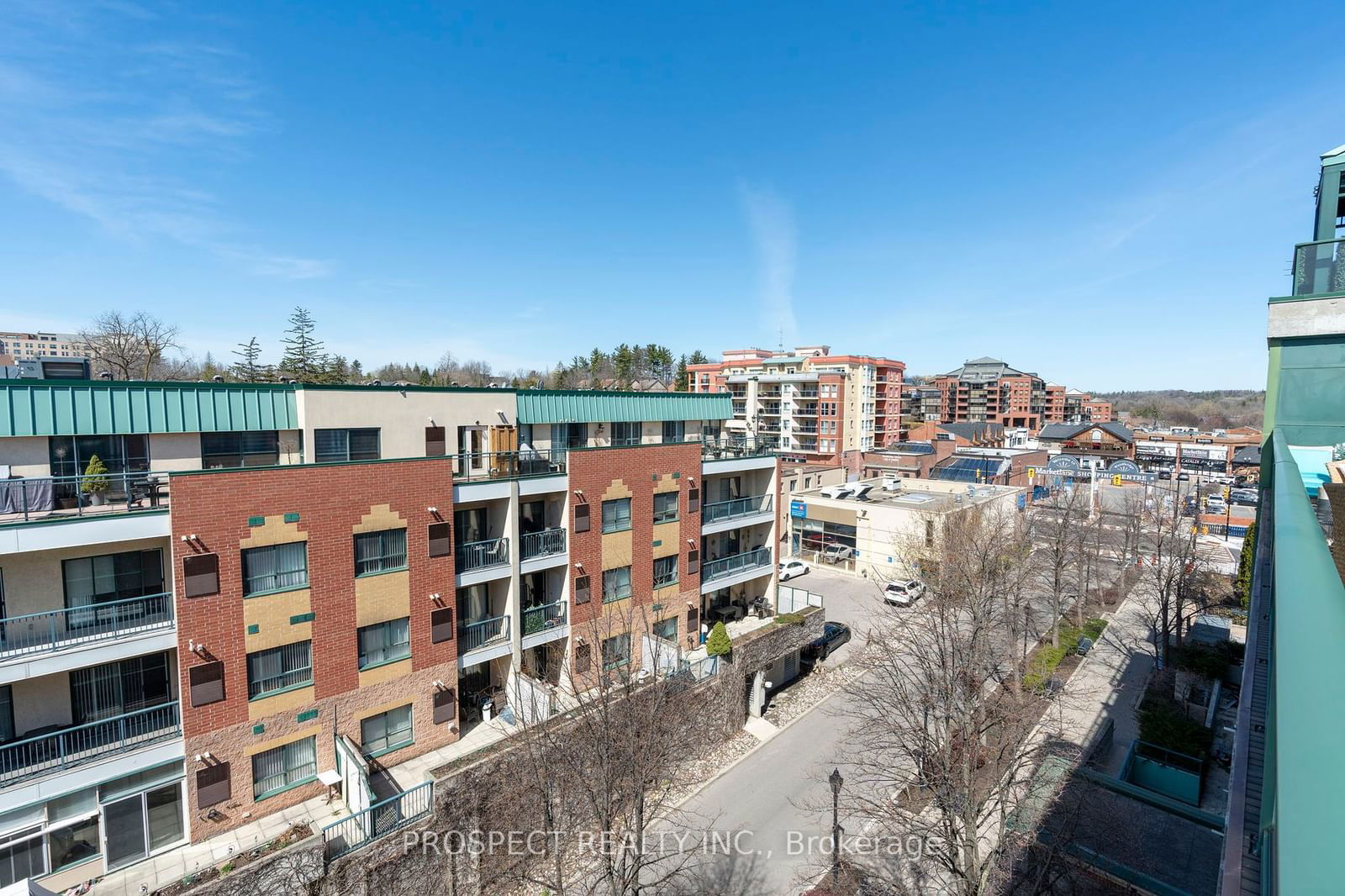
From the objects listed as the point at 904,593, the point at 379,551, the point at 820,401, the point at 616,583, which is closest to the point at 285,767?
the point at 379,551

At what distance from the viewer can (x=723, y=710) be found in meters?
22.6

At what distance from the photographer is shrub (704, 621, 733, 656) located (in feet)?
74.1

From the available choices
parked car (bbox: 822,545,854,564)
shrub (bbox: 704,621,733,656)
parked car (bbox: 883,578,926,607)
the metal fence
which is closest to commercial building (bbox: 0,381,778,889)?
the metal fence

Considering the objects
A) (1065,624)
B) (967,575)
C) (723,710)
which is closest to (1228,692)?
(1065,624)

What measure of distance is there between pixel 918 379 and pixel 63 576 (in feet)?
555

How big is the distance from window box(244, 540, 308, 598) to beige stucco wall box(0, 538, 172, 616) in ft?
7.05

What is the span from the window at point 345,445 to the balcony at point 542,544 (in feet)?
16.6

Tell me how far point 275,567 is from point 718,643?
1357cm

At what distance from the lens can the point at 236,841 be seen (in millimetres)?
14508

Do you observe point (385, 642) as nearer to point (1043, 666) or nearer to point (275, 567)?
point (275, 567)

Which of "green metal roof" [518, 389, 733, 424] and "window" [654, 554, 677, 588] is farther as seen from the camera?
"window" [654, 554, 677, 588]

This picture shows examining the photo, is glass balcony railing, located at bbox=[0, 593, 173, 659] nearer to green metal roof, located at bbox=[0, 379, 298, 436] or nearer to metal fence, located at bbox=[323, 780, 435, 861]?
green metal roof, located at bbox=[0, 379, 298, 436]

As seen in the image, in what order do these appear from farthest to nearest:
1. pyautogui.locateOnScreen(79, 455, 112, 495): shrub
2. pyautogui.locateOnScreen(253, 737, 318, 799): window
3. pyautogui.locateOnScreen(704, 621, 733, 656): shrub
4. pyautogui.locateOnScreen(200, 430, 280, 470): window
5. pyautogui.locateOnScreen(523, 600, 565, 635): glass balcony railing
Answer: pyautogui.locateOnScreen(704, 621, 733, 656): shrub, pyautogui.locateOnScreen(523, 600, 565, 635): glass balcony railing, pyautogui.locateOnScreen(200, 430, 280, 470): window, pyautogui.locateOnScreen(253, 737, 318, 799): window, pyautogui.locateOnScreen(79, 455, 112, 495): shrub

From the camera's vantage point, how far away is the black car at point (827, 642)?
95.6 feet
